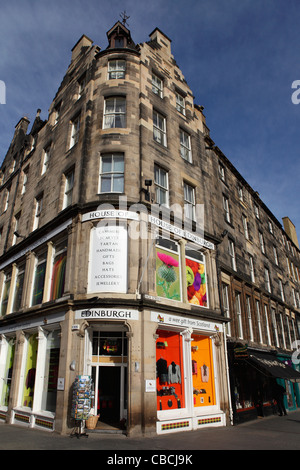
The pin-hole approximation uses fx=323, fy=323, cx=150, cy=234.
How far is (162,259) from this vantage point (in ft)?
46.8

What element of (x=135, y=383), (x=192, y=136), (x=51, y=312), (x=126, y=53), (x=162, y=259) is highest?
(x=126, y=53)

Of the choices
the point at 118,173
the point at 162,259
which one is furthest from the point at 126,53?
the point at 162,259

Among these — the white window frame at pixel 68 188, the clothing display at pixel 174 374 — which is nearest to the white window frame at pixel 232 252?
the clothing display at pixel 174 374

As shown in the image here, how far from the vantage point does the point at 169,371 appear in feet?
43.7

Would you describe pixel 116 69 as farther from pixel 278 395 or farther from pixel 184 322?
pixel 278 395

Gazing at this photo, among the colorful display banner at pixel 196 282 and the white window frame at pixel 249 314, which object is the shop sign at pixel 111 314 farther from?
the white window frame at pixel 249 314

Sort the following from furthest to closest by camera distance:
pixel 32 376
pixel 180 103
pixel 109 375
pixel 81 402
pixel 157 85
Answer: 1. pixel 180 103
2. pixel 157 85
3. pixel 32 376
4. pixel 109 375
5. pixel 81 402

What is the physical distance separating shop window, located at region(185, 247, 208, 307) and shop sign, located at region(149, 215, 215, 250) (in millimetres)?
577

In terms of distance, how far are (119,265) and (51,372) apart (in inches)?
209

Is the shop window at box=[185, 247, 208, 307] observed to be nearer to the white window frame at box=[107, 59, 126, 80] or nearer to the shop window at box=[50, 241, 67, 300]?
the shop window at box=[50, 241, 67, 300]

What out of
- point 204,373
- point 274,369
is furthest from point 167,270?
point 274,369
